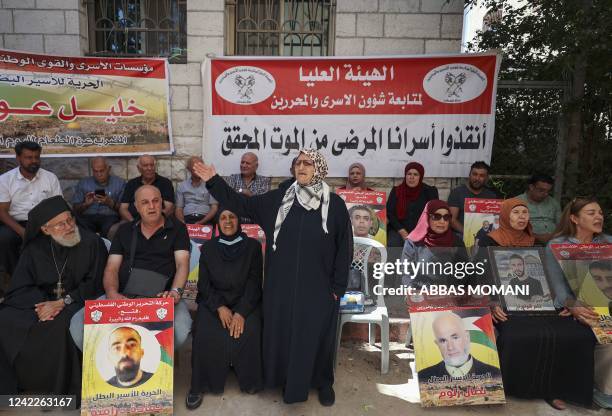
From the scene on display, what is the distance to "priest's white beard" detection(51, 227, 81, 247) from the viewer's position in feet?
8.73

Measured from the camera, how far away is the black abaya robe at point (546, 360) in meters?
2.58

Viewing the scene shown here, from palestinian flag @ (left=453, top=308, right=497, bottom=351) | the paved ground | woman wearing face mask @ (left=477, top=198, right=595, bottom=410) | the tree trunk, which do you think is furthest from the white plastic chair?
the tree trunk

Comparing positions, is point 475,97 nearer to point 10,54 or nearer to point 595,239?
point 595,239

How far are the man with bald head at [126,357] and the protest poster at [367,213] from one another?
2.34 m

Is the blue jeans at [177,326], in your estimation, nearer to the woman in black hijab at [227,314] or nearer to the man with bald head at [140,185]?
the woman in black hijab at [227,314]

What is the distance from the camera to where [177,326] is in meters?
2.64

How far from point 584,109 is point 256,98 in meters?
3.70

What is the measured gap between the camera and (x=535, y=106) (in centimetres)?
509

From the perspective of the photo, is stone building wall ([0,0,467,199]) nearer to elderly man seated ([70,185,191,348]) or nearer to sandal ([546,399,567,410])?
elderly man seated ([70,185,191,348])

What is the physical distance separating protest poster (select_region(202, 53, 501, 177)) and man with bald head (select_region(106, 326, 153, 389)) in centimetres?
302

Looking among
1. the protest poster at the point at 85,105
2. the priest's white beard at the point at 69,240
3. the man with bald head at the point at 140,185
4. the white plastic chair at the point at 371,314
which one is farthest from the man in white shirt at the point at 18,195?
the white plastic chair at the point at 371,314

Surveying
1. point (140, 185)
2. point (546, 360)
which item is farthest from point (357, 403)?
point (140, 185)

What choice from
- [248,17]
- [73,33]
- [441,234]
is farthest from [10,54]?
[441,234]

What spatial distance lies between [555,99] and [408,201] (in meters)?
2.14
